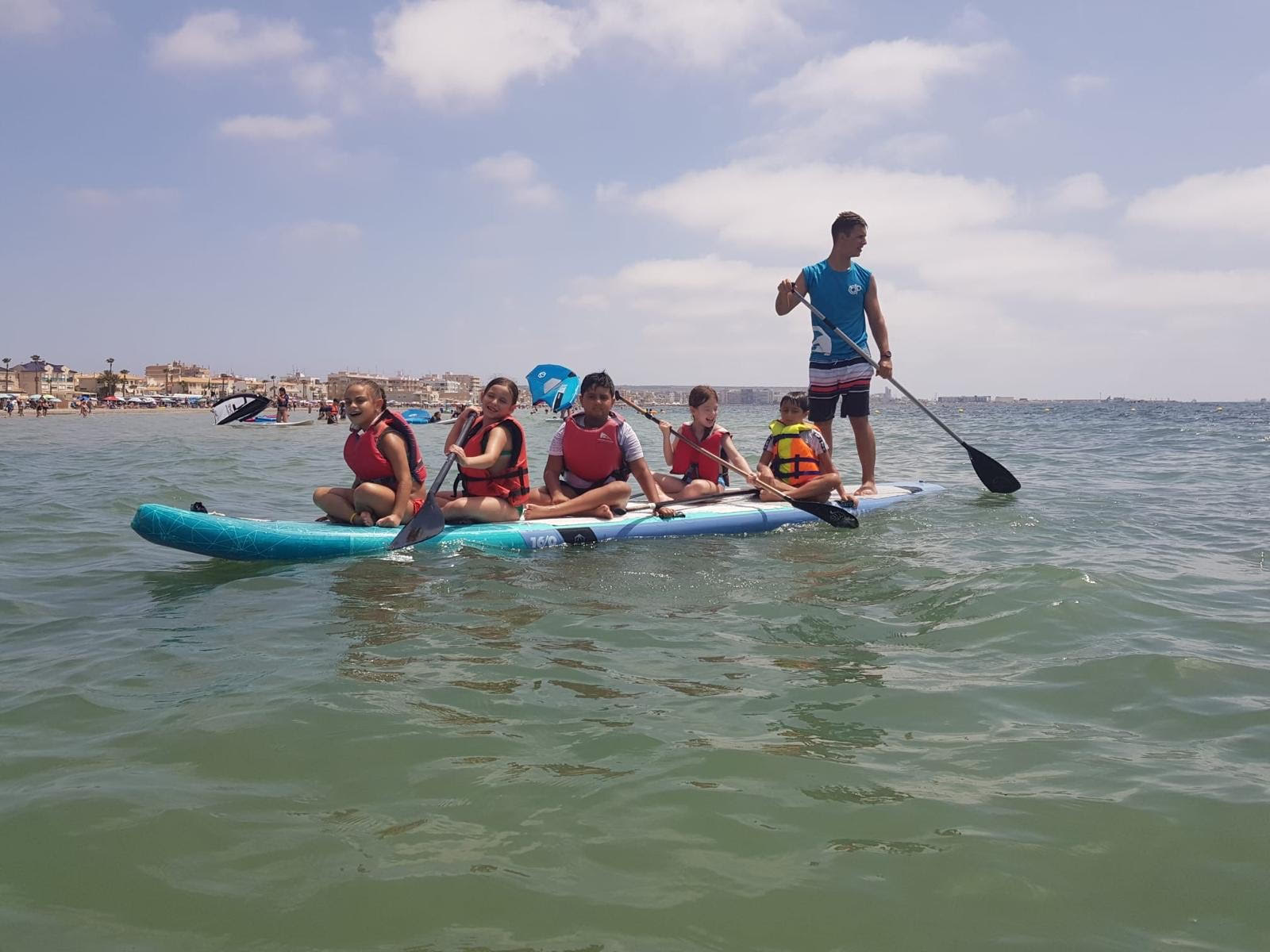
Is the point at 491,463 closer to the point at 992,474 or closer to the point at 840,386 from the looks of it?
the point at 840,386

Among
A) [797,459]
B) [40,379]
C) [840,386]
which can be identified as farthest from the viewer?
[40,379]

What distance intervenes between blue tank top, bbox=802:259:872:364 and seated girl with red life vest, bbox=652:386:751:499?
1.15 m

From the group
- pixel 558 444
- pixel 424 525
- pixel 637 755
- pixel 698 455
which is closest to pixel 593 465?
pixel 558 444

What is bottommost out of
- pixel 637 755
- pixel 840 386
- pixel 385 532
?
pixel 637 755

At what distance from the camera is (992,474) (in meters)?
9.76

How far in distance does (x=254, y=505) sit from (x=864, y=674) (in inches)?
311

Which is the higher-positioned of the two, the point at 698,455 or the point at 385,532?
the point at 698,455

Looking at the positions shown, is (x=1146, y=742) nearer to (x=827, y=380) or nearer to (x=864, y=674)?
(x=864, y=674)

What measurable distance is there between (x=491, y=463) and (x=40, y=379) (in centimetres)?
10895

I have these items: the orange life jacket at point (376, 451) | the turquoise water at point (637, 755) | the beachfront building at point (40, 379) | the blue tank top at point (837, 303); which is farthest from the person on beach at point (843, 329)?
the beachfront building at point (40, 379)

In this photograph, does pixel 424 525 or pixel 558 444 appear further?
pixel 558 444

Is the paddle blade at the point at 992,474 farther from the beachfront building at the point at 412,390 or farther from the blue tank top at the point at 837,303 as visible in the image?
the beachfront building at the point at 412,390

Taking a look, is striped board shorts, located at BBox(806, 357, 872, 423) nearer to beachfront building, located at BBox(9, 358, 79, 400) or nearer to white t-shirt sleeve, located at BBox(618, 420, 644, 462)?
white t-shirt sleeve, located at BBox(618, 420, 644, 462)

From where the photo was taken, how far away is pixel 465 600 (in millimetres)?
4984
